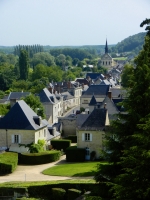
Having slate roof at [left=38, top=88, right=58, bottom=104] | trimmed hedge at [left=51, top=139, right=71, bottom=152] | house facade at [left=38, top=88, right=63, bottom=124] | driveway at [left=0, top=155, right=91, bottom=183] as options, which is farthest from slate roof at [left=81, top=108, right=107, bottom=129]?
slate roof at [left=38, top=88, right=58, bottom=104]

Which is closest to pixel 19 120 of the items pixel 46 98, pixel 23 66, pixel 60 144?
pixel 60 144

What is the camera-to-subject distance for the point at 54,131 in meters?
44.3

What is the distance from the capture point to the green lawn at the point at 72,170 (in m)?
31.7

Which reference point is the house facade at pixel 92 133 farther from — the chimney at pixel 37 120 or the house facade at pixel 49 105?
the house facade at pixel 49 105

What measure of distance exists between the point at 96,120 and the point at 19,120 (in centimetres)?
687

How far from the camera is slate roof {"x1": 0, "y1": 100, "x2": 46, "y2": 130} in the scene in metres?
38.6

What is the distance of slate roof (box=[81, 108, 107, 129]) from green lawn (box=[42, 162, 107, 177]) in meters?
3.84

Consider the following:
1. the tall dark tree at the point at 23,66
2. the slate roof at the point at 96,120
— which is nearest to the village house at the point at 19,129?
the slate roof at the point at 96,120

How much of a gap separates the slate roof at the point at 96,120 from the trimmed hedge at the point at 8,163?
6.95 metres

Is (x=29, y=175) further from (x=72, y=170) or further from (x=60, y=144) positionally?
(x=60, y=144)

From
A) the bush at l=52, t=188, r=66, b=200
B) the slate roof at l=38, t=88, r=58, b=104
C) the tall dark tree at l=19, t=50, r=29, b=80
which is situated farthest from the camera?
the tall dark tree at l=19, t=50, r=29, b=80

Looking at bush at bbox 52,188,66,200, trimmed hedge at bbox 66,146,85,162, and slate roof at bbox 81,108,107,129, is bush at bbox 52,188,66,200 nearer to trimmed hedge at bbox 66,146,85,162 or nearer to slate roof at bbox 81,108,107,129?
trimmed hedge at bbox 66,146,85,162

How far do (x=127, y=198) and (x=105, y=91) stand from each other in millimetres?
55199

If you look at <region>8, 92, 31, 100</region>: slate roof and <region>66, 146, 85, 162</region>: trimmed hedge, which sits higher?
<region>8, 92, 31, 100</region>: slate roof
